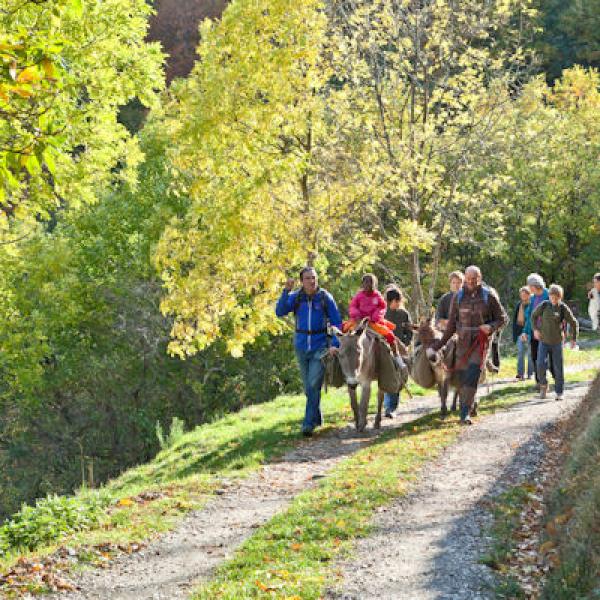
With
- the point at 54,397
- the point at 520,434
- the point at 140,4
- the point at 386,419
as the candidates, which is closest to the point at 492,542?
the point at 520,434

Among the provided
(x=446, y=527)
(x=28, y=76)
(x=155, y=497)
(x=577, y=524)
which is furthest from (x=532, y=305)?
(x=28, y=76)

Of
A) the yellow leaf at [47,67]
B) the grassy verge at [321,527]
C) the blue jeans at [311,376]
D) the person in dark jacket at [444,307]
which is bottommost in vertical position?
the grassy verge at [321,527]

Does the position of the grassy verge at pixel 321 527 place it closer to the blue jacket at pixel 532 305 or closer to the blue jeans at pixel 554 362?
the blue jeans at pixel 554 362

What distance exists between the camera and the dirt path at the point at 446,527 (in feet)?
20.5

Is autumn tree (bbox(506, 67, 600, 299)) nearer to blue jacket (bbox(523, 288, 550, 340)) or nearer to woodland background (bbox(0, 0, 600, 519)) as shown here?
woodland background (bbox(0, 0, 600, 519))

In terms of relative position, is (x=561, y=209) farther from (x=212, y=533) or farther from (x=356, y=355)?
(x=212, y=533)

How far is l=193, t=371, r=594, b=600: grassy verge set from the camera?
253 inches

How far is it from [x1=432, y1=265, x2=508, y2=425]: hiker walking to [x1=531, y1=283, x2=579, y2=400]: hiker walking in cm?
263

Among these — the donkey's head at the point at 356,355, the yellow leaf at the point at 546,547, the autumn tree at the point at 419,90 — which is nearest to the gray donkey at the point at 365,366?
the donkey's head at the point at 356,355

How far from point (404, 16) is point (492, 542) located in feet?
46.2

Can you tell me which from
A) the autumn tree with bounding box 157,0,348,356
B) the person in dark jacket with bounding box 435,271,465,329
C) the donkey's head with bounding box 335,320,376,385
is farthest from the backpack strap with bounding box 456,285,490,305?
the autumn tree with bounding box 157,0,348,356

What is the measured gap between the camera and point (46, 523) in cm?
869

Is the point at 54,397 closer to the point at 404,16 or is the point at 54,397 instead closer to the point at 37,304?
the point at 37,304

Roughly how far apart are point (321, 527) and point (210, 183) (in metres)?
8.60
